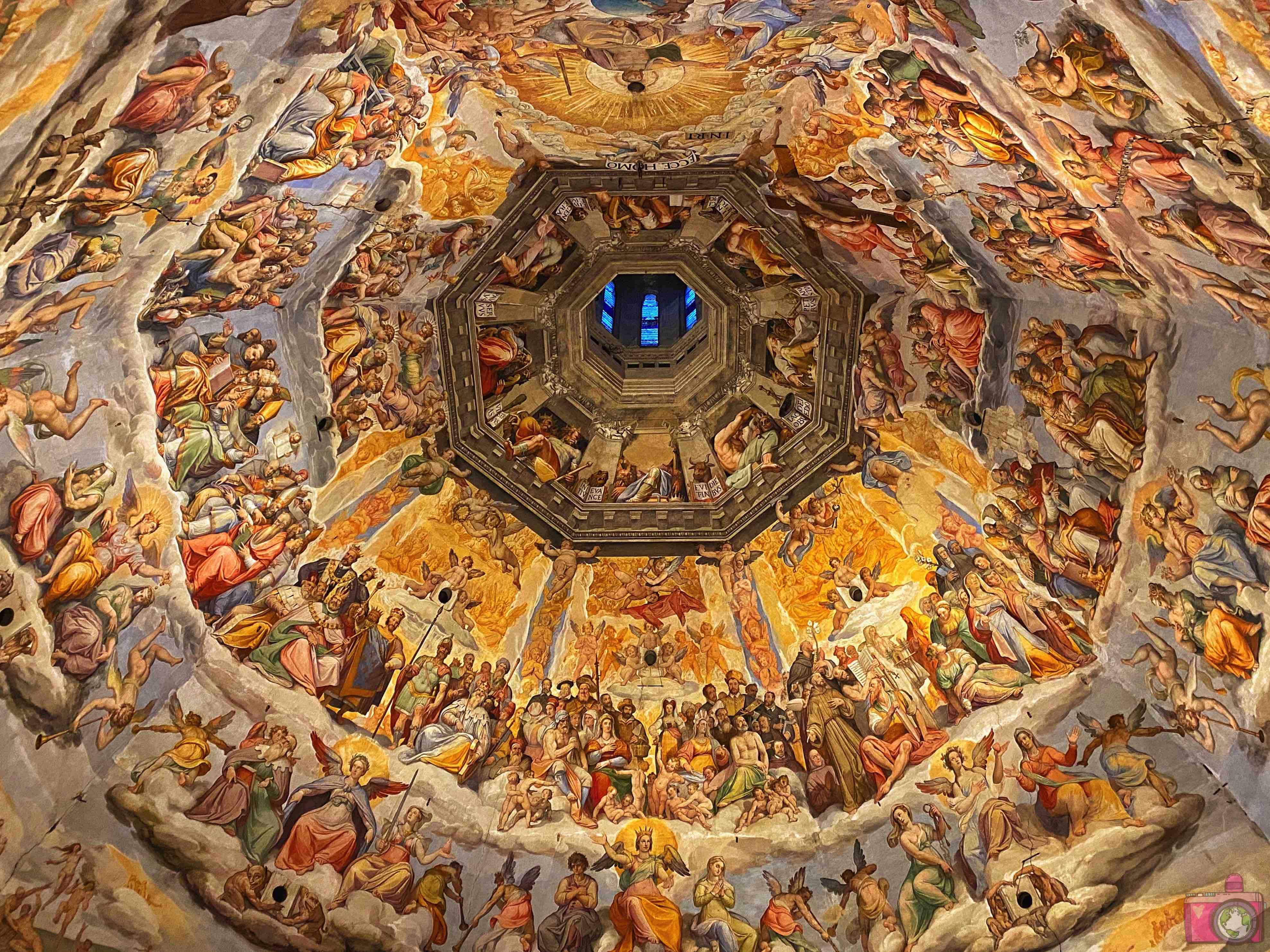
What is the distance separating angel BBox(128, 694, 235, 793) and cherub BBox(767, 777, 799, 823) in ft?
21.3

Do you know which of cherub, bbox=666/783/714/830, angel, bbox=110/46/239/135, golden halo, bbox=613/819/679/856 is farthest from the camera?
cherub, bbox=666/783/714/830

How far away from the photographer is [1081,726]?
12727 millimetres

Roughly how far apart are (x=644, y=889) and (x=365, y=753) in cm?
375

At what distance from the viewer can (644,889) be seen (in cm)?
1388

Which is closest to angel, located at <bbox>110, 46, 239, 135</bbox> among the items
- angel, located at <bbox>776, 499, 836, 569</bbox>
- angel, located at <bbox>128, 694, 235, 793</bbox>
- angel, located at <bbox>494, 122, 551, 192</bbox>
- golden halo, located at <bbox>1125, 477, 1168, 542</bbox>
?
angel, located at <bbox>494, 122, 551, 192</bbox>

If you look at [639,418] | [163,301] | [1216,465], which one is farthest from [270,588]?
[1216,465]

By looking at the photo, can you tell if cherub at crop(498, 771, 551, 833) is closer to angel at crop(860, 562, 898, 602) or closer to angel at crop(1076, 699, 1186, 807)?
angel at crop(860, 562, 898, 602)

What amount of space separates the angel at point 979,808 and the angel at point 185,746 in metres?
8.21

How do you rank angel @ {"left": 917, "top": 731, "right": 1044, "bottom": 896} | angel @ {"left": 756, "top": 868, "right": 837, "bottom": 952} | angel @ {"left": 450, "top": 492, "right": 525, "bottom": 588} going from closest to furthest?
angel @ {"left": 917, "top": 731, "right": 1044, "bottom": 896}
angel @ {"left": 756, "top": 868, "right": 837, "bottom": 952}
angel @ {"left": 450, "top": 492, "right": 525, "bottom": 588}

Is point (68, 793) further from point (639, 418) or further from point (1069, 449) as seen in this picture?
point (1069, 449)

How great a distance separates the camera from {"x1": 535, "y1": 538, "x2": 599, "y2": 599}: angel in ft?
50.2

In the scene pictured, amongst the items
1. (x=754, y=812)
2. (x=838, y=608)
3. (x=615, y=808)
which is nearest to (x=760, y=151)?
(x=838, y=608)

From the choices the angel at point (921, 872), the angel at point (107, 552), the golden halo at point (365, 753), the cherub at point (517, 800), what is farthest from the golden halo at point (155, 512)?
the angel at point (921, 872)

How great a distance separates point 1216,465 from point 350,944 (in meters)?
10.4
